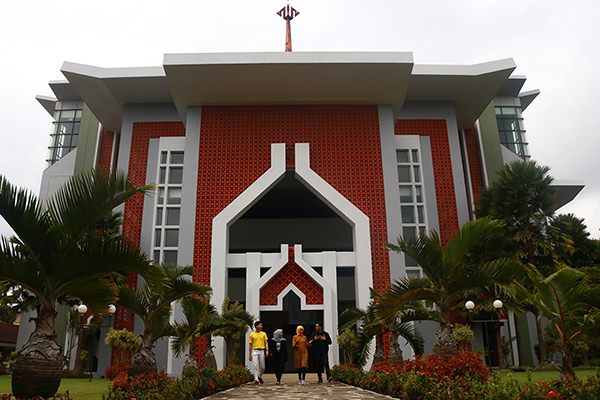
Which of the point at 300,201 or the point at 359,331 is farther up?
the point at 300,201

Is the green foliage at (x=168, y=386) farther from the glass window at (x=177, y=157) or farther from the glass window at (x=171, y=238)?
the glass window at (x=177, y=157)

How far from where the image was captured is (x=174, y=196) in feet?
61.3

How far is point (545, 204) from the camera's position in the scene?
1655cm

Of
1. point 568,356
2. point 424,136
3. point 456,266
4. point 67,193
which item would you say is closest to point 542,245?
point 424,136

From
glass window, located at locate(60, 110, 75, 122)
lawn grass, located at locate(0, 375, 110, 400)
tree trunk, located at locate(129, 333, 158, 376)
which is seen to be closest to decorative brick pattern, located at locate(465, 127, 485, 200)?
lawn grass, located at locate(0, 375, 110, 400)

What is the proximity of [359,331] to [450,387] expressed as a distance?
6778 mm

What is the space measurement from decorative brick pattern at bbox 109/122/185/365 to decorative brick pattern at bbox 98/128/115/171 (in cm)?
334

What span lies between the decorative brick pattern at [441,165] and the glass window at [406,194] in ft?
3.47

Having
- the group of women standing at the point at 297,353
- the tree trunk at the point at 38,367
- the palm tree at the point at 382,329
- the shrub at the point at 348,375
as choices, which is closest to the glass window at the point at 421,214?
the palm tree at the point at 382,329

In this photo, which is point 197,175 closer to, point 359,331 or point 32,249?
point 359,331

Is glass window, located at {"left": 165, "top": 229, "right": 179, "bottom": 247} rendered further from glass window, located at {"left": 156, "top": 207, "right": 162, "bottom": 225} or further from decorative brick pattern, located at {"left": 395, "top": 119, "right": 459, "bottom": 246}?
decorative brick pattern, located at {"left": 395, "top": 119, "right": 459, "bottom": 246}

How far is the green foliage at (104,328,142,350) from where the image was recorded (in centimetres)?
1518

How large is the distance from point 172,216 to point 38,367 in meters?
12.9

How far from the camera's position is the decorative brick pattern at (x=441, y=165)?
18.6 metres
